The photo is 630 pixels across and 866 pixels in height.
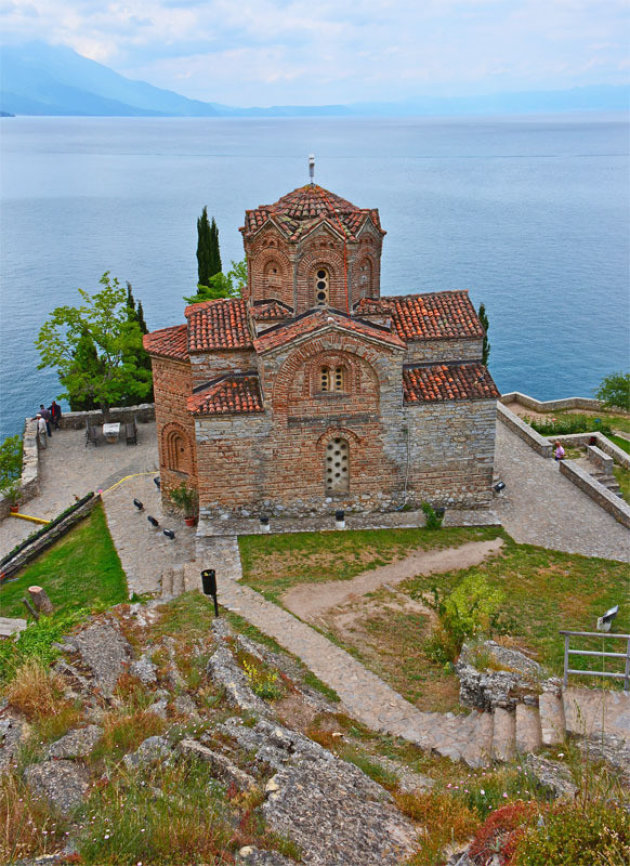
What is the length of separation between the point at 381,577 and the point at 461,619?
4.57m

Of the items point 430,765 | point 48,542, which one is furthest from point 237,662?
point 48,542

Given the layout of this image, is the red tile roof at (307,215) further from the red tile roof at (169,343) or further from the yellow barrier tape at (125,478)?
the yellow barrier tape at (125,478)

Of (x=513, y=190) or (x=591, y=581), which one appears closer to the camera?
(x=591, y=581)

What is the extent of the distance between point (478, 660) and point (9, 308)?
6260 cm

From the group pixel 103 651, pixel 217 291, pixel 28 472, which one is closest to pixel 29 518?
pixel 28 472

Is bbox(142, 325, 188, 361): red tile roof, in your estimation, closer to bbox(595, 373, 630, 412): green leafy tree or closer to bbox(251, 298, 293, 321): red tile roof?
bbox(251, 298, 293, 321): red tile roof

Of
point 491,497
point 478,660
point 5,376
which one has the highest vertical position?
point 5,376

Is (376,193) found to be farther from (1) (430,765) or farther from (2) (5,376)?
(1) (430,765)

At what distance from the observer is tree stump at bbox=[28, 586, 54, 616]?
1784 cm

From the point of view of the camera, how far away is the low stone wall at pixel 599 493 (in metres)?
20.9

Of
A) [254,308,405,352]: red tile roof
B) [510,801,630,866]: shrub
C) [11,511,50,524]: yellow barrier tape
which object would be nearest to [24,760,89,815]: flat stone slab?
[510,801,630,866]: shrub

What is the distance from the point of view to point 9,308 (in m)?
64.6

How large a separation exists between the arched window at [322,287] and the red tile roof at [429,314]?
976 mm

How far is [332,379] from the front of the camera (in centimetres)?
1934
